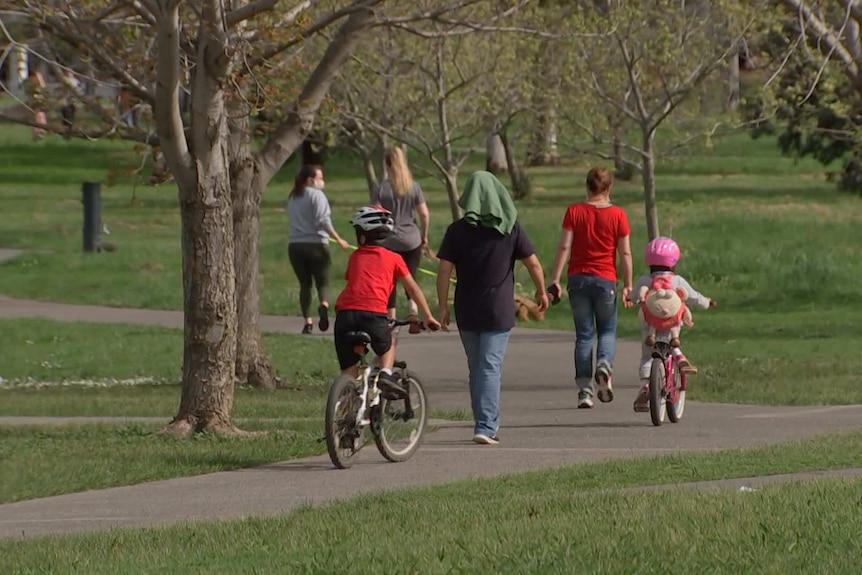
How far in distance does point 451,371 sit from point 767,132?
2456 centimetres

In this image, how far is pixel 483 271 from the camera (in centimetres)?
1140

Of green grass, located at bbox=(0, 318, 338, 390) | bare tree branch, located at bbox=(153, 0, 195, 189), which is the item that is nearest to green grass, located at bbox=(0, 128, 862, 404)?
green grass, located at bbox=(0, 318, 338, 390)

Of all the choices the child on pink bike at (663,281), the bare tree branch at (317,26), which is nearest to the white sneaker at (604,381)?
the child on pink bike at (663,281)

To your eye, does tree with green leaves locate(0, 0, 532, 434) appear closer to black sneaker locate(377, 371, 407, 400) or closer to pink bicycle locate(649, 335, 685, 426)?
black sneaker locate(377, 371, 407, 400)

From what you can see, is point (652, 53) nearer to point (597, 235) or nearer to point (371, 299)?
point (597, 235)

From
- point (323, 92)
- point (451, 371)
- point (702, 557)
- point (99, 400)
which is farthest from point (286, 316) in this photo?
point (702, 557)

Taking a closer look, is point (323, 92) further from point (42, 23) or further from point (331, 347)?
point (331, 347)

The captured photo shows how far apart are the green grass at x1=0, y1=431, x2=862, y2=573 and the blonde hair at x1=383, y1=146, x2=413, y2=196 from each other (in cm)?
699

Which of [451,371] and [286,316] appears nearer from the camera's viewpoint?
[451,371]

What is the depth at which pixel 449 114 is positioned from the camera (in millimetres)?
35000

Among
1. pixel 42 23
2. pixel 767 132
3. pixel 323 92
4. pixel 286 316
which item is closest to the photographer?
pixel 42 23

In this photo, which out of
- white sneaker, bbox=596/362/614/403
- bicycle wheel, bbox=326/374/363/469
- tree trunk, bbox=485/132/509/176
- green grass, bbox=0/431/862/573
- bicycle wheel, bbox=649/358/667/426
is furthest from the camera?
tree trunk, bbox=485/132/509/176

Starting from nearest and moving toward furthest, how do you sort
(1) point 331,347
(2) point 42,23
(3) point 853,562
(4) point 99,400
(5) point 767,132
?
(3) point 853,562
(2) point 42,23
(4) point 99,400
(1) point 331,347
(5) point 767,132

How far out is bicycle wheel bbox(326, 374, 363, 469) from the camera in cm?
1019
